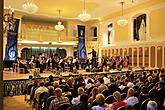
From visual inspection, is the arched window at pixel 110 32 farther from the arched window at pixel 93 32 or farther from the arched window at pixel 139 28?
the arched window at pixel 93 32

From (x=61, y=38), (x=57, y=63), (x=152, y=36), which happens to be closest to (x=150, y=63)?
(x=152, y=36)

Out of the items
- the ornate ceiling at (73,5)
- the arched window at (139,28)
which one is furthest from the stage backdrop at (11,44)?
the arched window at (139,28)

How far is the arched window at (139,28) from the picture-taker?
17889 mm

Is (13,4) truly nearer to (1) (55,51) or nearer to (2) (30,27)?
(2) (30,27)

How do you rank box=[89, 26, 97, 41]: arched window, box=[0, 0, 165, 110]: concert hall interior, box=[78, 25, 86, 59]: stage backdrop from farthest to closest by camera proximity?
box=[89, 26, 97, 41]: arched window → box=[78, 25, 86, 59]: stage backdrop → box=[0, 0, 165, 110]: concert hall interior

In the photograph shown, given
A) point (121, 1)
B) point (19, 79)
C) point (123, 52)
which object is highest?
point (121, 1)

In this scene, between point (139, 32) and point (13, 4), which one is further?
point (139, 32)

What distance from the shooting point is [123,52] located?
19344mm

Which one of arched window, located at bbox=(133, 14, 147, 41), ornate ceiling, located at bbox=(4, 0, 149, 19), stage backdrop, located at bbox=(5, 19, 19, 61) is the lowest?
stage backdrop, located at bbox=(5, 19, 19, 61)

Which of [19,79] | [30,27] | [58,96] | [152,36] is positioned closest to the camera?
[58,96]

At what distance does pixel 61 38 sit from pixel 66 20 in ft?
8.79

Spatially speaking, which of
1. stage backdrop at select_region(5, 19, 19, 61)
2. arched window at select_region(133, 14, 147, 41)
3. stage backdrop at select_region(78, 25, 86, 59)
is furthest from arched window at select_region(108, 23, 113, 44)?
stage backdrop at select_region(5, 19, 19, 61)

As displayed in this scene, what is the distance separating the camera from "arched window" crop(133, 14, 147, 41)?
17889 mm

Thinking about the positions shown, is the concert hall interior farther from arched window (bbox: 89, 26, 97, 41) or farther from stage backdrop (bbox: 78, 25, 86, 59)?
arched window (bbox: 89, 26, 97, 41)
